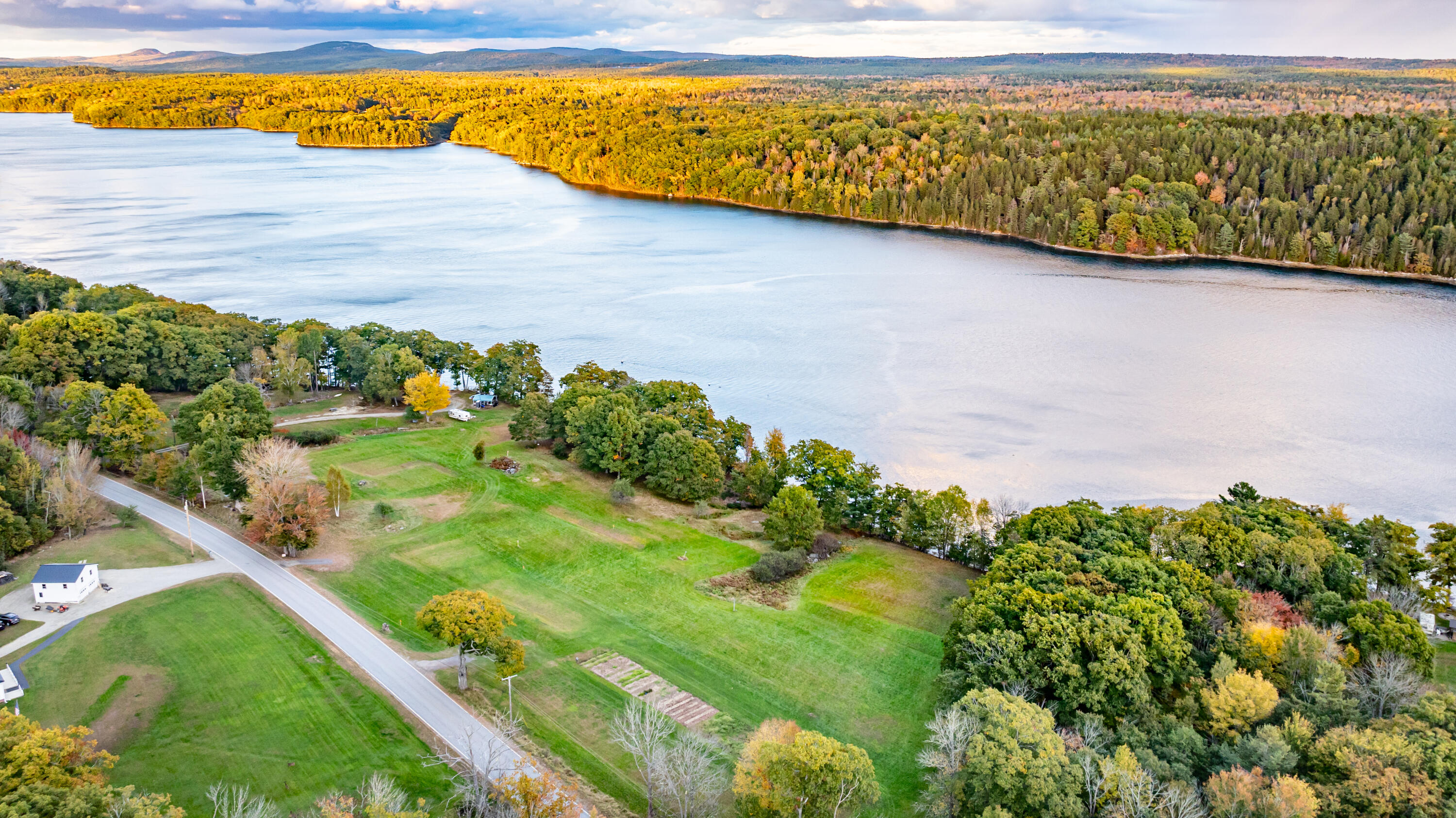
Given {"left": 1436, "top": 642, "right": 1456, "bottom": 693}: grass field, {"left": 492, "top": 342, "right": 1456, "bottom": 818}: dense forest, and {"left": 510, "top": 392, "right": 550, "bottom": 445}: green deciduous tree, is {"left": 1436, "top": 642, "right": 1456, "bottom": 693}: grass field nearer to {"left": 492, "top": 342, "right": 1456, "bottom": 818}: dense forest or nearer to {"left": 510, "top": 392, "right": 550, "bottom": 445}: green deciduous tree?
{"left": 492, "top": 342, "right": 1456, "bottom": 818}: dense forest

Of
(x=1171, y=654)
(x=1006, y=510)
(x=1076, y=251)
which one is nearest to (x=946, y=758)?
(x=1171, y=654)

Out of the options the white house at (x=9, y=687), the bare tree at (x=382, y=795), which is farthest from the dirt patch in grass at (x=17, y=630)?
the bare tree at (x=382, y=795)

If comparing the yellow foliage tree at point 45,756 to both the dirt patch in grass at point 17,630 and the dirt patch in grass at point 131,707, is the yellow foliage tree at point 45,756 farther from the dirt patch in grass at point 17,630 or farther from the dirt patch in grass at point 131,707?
the dirt patch in grass at point 17,630

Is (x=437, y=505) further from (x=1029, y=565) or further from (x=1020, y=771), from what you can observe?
(x=1020, y=771)

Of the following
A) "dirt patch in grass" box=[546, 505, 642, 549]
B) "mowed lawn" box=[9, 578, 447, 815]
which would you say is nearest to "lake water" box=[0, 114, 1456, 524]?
"dirt patch in grass" box=[546, 505, 642, 549]

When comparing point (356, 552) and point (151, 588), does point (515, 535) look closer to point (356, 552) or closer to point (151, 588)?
point (356, 552)

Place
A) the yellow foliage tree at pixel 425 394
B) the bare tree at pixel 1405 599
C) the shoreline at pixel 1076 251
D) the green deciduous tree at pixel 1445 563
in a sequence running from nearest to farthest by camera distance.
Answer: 1. the bare tree at pixel 1405 599
2. the green deciduous tree at pixel 1445 563
3. the yellow foliage tree at pixel 425 394
4. the shoreline at pixel 1076 251
